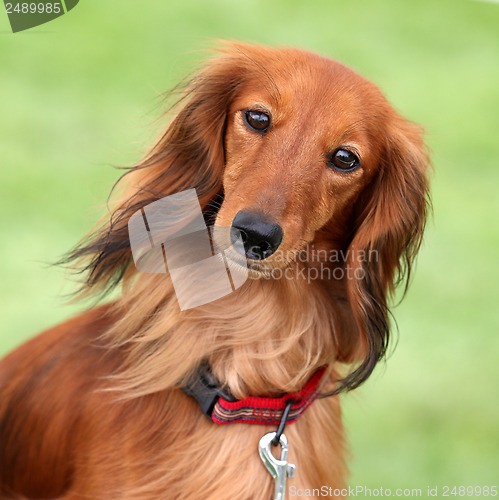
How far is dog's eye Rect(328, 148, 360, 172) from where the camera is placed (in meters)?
2.00

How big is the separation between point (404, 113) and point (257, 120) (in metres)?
2.70

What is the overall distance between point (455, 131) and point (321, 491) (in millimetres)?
5128

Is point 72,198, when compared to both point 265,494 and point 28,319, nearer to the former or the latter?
point 28,319

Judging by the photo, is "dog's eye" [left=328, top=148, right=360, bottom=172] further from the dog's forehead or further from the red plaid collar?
the red plaid collar

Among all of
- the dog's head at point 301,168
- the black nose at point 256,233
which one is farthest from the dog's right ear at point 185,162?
the black nose at point 256,233

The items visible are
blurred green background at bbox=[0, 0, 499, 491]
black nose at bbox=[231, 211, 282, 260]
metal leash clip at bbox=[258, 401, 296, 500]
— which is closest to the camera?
black nose at bbox=[231, 211, 282, 260]

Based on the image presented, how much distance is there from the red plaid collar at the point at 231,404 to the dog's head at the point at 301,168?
0.80ft

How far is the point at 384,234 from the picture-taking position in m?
2.11

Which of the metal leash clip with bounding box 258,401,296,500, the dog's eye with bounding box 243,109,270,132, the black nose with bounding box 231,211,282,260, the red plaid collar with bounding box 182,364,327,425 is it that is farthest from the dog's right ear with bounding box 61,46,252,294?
the metal leash clip with bounding box 258,401,296,500

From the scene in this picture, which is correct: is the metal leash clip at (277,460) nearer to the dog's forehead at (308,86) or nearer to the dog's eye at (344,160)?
the dog's eye at (344,160)

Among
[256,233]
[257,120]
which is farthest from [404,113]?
[256,233]

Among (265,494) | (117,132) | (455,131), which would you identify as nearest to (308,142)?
(265,494)

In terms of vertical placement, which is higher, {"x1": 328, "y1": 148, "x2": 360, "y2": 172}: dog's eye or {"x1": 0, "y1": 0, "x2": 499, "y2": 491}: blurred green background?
{"x1": 328, "y1": 148, "x2": 360, "y2": 172}: dog's eye

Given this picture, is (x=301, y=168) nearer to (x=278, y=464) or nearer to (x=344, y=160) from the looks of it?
(x=344, y=160)
